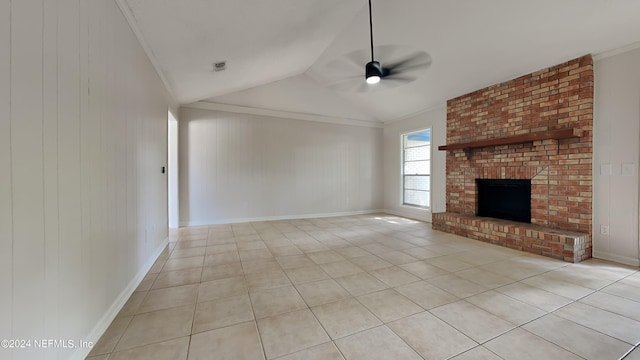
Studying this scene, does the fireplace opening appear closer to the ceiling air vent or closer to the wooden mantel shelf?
the wooden mantel shelf

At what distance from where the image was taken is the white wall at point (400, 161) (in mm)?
5336

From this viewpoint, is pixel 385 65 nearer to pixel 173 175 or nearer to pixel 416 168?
pixel 416 168

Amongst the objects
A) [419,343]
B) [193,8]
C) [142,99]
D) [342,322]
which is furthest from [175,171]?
[419,343]

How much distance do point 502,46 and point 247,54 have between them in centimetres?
369

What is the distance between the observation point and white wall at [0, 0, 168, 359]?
38.2 inches

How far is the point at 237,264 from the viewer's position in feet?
9.73

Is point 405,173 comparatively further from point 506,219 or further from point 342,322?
point 342,322

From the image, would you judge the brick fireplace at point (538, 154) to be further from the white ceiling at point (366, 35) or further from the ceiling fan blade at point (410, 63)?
the ceiling fan blade at point (410, 63)

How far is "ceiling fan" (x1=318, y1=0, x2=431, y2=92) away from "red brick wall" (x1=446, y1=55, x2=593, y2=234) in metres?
1.66

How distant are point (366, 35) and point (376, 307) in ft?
12.6

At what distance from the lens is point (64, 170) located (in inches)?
50.9

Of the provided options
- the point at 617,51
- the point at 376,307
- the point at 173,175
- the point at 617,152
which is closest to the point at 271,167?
the point at 173,175

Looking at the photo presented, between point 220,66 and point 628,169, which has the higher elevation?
point 220,66

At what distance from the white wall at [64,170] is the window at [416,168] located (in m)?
5.71
